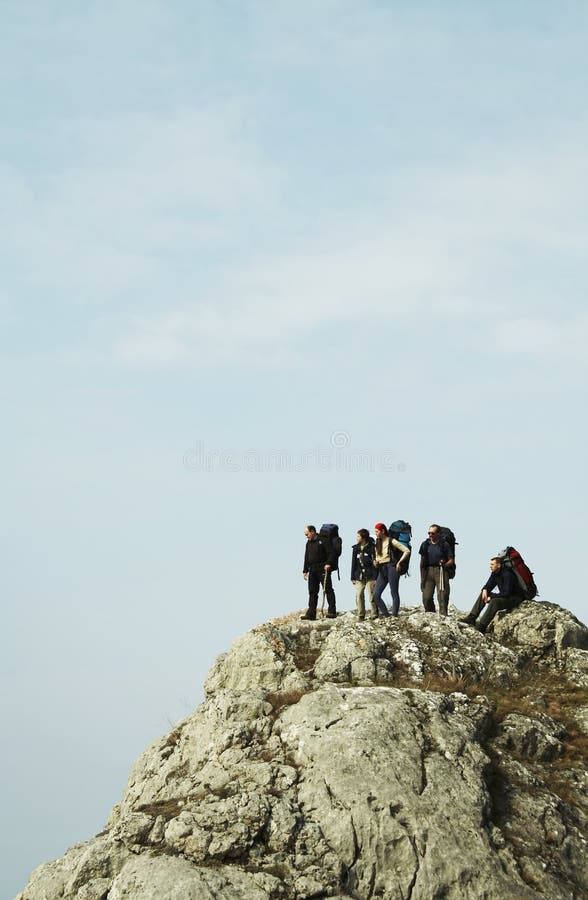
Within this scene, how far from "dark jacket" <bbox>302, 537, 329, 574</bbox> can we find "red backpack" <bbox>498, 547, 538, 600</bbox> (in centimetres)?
568

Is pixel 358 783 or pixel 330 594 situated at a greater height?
pixel 330 594

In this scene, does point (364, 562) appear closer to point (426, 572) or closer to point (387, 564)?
point (387, 564)

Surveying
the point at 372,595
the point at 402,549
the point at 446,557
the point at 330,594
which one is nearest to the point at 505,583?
the point at 446,557

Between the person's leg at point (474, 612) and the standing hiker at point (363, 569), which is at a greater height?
A: the standing hiker at point (363, 569)

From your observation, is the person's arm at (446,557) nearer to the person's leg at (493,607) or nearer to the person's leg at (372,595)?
the person's leg at (493,607)

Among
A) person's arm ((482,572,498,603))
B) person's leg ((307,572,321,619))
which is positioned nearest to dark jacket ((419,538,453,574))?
person's arm ((482,572,498,603))

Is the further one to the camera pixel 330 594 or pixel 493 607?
pixel 330 594

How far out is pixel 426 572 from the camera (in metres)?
28.5

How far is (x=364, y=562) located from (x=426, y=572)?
7.18 ft

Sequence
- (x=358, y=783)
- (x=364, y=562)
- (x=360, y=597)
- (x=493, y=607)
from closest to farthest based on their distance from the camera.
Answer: (x=358, y=783) → (x=493, y=607) → (x=364, y=562) → (x=360, y=597)

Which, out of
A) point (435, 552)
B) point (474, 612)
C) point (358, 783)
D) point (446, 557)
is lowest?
point (358, 783)

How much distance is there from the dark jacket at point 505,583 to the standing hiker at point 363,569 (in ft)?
12.1

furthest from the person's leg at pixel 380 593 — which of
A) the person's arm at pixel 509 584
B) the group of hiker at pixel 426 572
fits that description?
the person's arm at pixel 509 584

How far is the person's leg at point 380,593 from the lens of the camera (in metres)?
28.0
